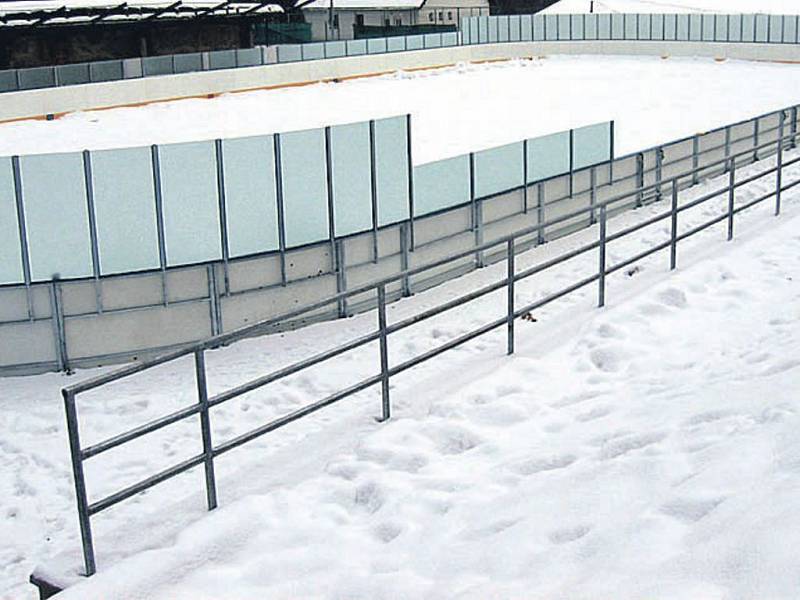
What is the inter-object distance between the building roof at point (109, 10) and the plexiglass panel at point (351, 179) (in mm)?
19236

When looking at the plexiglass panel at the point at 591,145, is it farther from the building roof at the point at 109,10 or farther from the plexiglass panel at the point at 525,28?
the plexiglass panel at the point at 525,28

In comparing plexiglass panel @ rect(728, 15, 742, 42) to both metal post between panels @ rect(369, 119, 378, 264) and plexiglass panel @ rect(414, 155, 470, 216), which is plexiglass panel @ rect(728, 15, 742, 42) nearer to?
plexiglass panel @ rect(414, 155, 470, 216)

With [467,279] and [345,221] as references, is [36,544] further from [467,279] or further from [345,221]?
[467,279]

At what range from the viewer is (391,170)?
11195 millimetres

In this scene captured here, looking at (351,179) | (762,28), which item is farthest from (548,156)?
(762,28)

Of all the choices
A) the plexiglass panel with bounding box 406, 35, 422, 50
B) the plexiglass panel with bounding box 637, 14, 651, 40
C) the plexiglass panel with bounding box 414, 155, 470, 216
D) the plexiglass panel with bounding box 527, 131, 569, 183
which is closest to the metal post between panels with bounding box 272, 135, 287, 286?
the plexiglass panel with bounding box 414, 155, 470, 216

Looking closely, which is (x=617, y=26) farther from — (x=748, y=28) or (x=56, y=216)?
(x=56, y=216)

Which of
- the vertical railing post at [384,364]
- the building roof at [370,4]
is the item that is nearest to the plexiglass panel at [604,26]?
the building roof at [370,4]

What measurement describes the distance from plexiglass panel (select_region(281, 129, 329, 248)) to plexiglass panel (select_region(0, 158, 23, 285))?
2.35 m

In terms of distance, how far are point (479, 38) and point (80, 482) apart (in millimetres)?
34280

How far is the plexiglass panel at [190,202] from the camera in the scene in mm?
9938

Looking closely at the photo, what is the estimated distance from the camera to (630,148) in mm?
18438

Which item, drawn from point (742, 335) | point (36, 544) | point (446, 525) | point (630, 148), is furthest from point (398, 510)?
point (630, 148)

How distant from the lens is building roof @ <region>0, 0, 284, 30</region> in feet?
91.1
